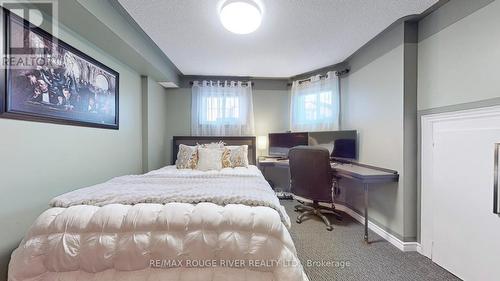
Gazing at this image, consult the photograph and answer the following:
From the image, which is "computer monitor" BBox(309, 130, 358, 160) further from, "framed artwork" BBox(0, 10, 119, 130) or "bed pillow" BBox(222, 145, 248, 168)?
"framed artwork" BBox(0, 10, 119, 130)

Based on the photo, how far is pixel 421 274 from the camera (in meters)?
1.74

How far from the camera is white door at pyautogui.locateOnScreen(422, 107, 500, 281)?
151 cm

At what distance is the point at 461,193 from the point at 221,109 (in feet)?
10.9

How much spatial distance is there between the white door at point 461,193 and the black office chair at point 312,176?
35.4 inches

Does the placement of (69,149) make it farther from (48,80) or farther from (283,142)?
(283,142)

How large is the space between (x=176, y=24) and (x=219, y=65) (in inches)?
49.1

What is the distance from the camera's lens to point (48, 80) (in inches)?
65.1

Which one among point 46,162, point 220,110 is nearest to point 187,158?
point 220,110

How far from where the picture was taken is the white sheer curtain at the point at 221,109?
387 centimetres

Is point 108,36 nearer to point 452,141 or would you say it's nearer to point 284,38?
point 284,38

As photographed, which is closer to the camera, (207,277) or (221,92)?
(207,277)

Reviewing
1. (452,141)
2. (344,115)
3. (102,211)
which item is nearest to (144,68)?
(102,211)

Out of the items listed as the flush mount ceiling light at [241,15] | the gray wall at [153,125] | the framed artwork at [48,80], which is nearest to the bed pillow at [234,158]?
the gray wall at [153,125]

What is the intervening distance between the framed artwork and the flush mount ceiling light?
141cm
